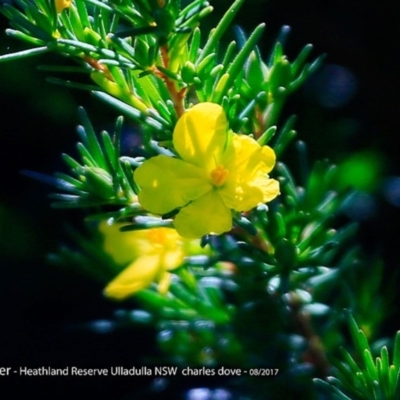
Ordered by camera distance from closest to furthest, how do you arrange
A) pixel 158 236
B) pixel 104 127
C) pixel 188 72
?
pixel 188 72 → pixel 158 236 → pixel 104 127

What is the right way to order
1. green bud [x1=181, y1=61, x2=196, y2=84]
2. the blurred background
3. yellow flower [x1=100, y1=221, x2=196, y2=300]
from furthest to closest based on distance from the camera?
the blurred background → yellow flower [x1=100, y1=221, x2=196, y2=300] → green bud [x1=181, y1=61, x2=196, y2=84]

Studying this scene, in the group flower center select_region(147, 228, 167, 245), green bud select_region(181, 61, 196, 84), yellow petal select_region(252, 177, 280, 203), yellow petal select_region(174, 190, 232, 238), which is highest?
green bud select_region(181, 61, 196, 84)

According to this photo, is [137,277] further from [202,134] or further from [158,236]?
[202,134]

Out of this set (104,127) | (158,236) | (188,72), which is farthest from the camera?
(104,127)

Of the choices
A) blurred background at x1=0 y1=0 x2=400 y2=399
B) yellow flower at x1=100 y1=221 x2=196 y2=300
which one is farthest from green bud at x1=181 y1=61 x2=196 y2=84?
blurred background at x1=0 y1=0 x2=400 y2=399

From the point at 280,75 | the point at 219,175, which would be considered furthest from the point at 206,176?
the point at 280,75

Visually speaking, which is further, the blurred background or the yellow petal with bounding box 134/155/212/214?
the blurred background

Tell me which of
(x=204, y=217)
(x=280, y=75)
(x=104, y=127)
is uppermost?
(x=104, y=127)

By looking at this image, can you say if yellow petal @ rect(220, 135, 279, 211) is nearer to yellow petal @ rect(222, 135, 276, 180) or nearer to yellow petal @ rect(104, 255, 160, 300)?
yellow petal @ rect(222, 135, 276, 180)
